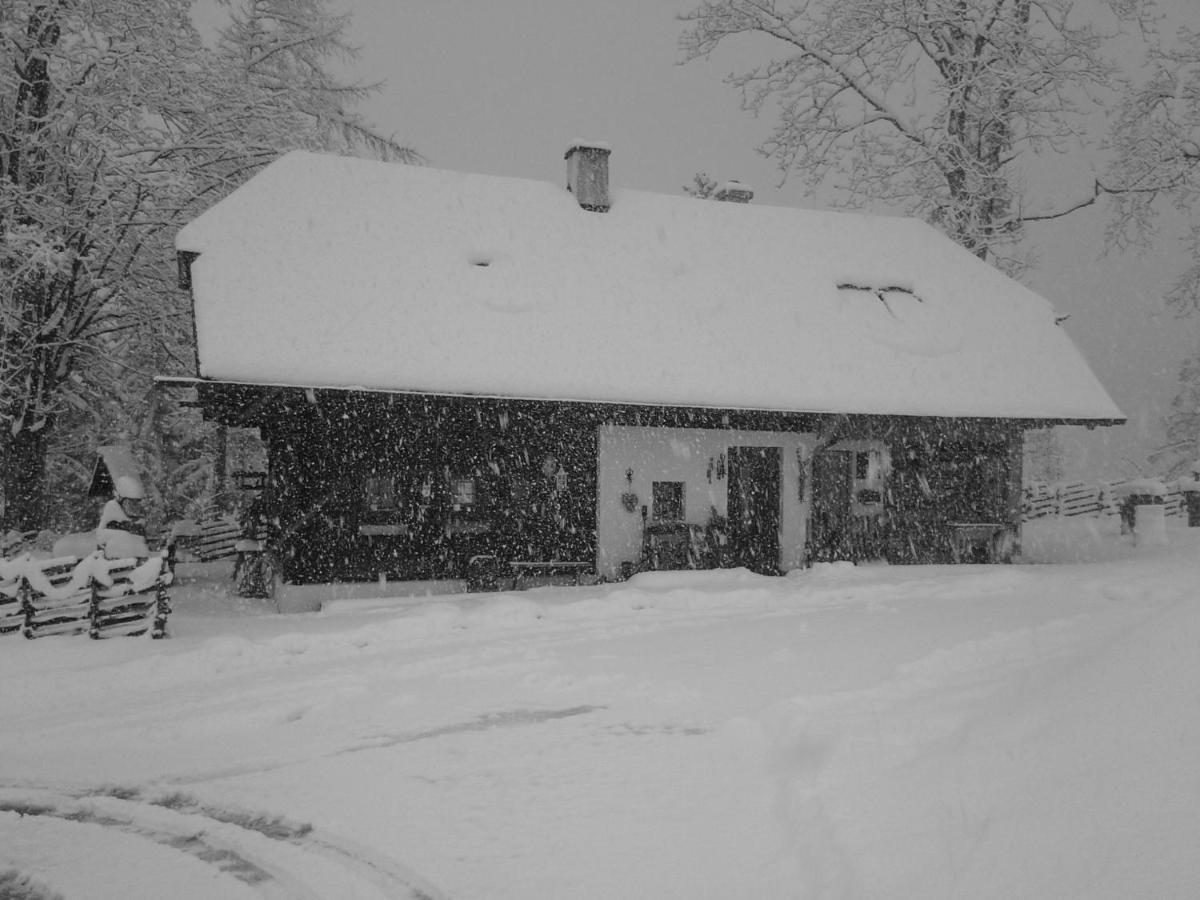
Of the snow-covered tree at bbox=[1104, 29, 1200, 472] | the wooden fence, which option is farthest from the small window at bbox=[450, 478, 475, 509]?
the wooden fence

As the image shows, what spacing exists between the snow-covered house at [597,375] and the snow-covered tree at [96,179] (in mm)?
2803

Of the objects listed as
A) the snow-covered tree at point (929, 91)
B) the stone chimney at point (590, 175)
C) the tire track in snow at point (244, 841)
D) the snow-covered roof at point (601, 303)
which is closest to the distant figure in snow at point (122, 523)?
the snow-covered roof at point (601, 303)

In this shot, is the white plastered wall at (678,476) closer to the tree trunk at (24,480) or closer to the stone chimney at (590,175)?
the stone chimney at (590,175)

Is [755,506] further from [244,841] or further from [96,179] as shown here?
[96,179]

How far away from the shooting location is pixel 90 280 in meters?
16.4

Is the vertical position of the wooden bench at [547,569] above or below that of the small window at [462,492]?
below

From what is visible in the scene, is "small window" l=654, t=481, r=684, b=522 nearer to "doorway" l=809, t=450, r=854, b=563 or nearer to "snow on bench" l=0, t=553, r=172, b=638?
"doorway" l=809, t=450, r=854, b=563

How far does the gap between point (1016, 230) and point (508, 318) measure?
14316mm

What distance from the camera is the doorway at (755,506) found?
53.0ft

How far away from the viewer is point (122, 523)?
15.0m

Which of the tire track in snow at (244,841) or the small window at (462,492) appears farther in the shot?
the small window at (462,492)

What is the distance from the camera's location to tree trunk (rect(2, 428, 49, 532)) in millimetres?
16203

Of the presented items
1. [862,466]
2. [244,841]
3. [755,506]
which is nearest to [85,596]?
[244,841]

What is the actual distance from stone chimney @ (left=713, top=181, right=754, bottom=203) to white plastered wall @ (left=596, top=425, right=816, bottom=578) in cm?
679
